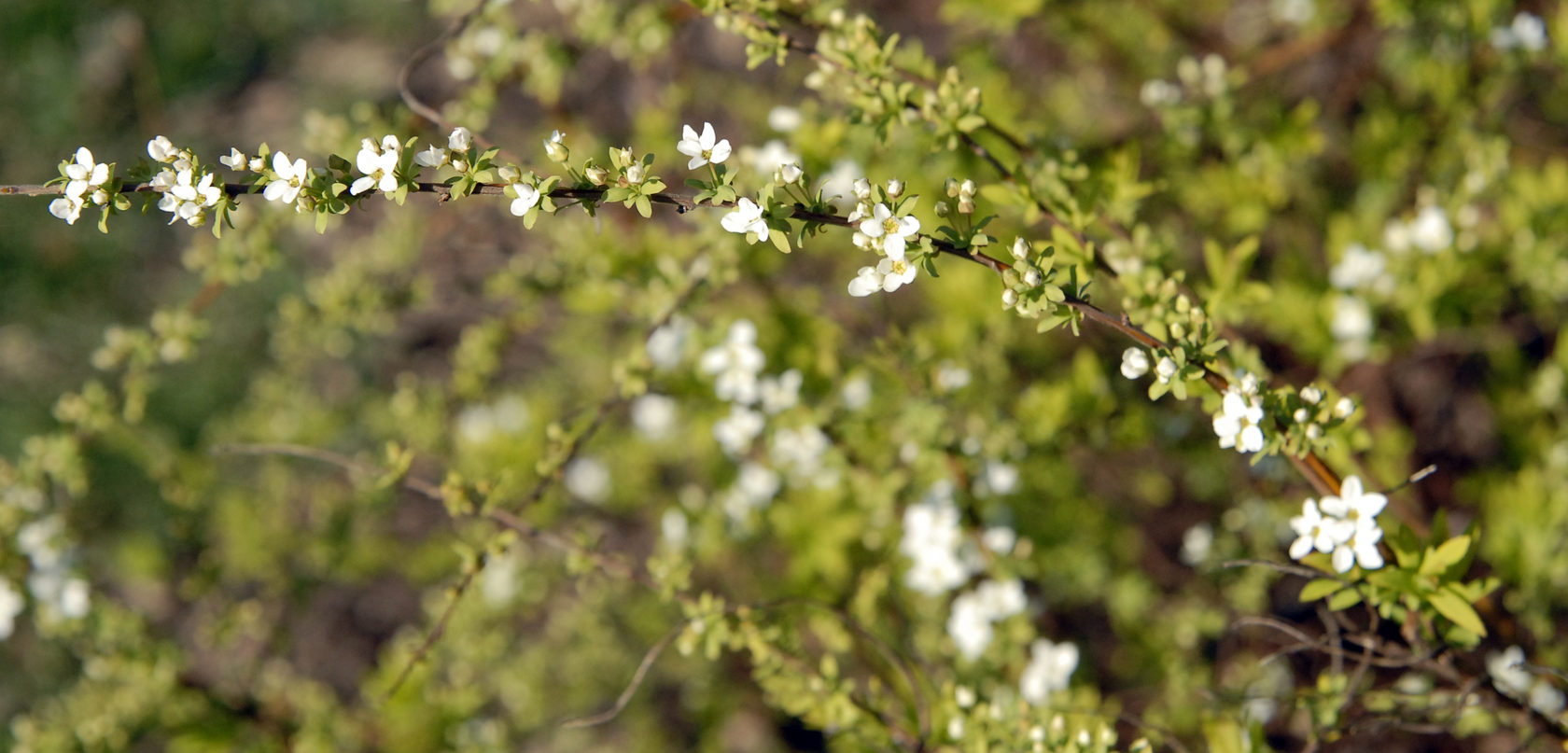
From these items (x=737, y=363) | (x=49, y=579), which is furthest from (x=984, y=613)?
(x=49, y=579)

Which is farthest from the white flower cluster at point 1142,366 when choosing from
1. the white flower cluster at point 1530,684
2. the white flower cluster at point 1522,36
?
the white flower cluster at point 1522,36

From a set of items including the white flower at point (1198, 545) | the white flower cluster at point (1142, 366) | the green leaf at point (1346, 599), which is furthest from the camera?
the white flower at point (1198, 545)

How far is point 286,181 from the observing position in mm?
1721

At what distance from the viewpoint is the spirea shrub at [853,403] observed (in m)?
2.18

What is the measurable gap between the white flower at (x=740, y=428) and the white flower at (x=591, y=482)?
1.49 metres

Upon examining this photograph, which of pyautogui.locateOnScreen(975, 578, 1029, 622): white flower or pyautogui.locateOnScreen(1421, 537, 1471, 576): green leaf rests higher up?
pyautogui.locateOnScreen(1421, 537, 1471, 576): green leaf

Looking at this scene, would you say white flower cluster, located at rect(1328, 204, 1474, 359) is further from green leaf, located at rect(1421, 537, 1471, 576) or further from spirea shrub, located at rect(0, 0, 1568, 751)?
green leaf, located at rect(1421, 537, 1471, 576)

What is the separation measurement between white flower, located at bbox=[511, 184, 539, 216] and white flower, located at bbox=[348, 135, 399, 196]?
223 millimetres

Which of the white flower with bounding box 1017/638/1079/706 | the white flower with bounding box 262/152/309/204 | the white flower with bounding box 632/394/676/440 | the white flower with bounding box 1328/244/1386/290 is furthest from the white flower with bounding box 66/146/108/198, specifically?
the white flower with bounding box 1328/244/1386/290

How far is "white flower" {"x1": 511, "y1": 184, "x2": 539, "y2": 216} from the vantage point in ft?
5.46

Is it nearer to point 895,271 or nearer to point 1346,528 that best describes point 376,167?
point 895,271

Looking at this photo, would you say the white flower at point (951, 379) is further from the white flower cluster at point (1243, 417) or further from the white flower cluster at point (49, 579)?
the white flower cluster at point (49, 579)

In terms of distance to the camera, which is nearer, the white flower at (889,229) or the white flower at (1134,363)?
the white flower at (889,229)

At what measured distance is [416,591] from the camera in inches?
209
